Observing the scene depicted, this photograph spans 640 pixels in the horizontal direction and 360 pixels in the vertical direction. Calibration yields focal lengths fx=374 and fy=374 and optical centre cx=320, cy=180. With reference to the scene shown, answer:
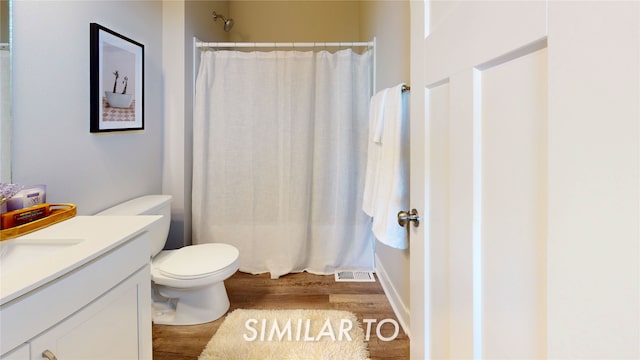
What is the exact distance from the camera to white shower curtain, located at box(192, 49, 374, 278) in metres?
2.75

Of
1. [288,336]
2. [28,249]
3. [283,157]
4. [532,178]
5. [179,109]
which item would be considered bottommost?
[288,336]

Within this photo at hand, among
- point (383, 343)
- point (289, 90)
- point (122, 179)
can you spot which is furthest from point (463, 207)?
point (289, 90)

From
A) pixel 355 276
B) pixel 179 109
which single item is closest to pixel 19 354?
pixel 179 109

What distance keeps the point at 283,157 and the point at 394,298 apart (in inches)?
49.5

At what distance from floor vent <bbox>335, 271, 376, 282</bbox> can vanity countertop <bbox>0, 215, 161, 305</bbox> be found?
1658 millimetres

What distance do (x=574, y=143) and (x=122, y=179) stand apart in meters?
2.18

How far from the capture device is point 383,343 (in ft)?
6.23

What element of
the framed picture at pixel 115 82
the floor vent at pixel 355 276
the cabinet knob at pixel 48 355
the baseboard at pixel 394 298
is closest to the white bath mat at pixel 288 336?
the baseboard at pixel 394 298

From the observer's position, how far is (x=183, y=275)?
1.94 metres

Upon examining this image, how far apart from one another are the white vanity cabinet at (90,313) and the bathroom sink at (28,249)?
0.17m

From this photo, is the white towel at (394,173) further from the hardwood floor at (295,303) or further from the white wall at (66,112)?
the white wall at (66,112)

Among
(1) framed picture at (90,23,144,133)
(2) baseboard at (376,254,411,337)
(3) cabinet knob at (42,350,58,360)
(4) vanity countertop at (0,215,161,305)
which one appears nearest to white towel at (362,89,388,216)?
(2) baseboard at (376,254,411,337)

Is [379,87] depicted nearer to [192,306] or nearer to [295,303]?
[295,303]

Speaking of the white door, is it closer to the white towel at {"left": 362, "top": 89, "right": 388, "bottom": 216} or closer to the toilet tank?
the white towel at {"left": 362, "top": 89, "right": 388, "bottom": 216}
